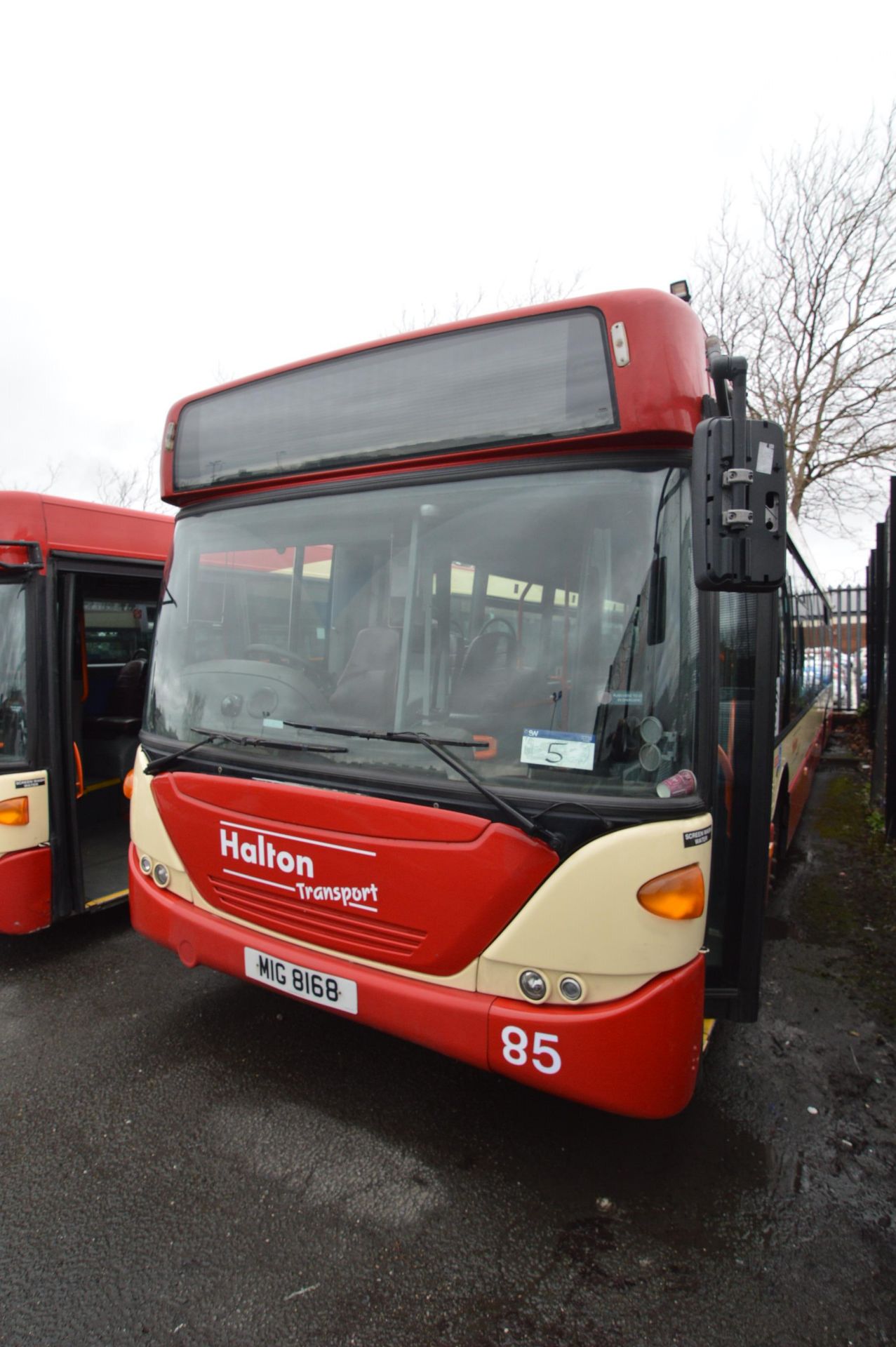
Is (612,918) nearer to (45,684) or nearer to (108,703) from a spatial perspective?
(45,684)

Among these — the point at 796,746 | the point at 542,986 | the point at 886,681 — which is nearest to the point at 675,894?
the point at 542,986

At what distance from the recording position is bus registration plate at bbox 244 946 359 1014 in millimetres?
2764

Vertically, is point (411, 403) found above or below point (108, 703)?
above

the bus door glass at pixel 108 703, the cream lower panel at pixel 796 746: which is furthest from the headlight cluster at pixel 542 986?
the bus door glass at pixel 108 703

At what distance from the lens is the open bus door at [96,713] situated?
4.47m

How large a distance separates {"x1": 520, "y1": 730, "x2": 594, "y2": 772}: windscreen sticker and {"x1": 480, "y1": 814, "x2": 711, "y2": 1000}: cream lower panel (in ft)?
0.82

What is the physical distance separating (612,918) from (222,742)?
5.42 ft

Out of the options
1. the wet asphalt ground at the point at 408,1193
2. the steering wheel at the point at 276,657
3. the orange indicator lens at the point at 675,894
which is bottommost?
the wet asphalt ground at the point at 408,1193

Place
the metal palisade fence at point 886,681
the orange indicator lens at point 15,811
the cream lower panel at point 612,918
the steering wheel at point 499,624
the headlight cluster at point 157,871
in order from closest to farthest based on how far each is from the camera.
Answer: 1. the cream lower panel at point 612,918
2. the steering wheel at point 499,624
3. the headlight cluster at point 157,871
4. the orange indicator lens at point 15,811
5. the metal palisade fence at point 886,681

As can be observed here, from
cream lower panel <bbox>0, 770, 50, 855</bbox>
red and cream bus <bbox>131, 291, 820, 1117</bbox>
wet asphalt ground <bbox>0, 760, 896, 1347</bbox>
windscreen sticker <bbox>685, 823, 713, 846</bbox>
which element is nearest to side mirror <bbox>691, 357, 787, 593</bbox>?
red and cream bus <bbox>131, 291, 820, 1117</bbox>

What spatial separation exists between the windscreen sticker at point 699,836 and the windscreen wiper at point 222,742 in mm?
1195

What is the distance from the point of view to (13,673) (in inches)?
171

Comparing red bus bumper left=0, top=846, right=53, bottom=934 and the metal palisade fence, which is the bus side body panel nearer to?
red bus bumper left=0, top=846, right=53, bottom=934

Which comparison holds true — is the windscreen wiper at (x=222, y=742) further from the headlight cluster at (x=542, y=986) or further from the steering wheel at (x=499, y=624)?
the headlight cluster at (x=542, y=986)
